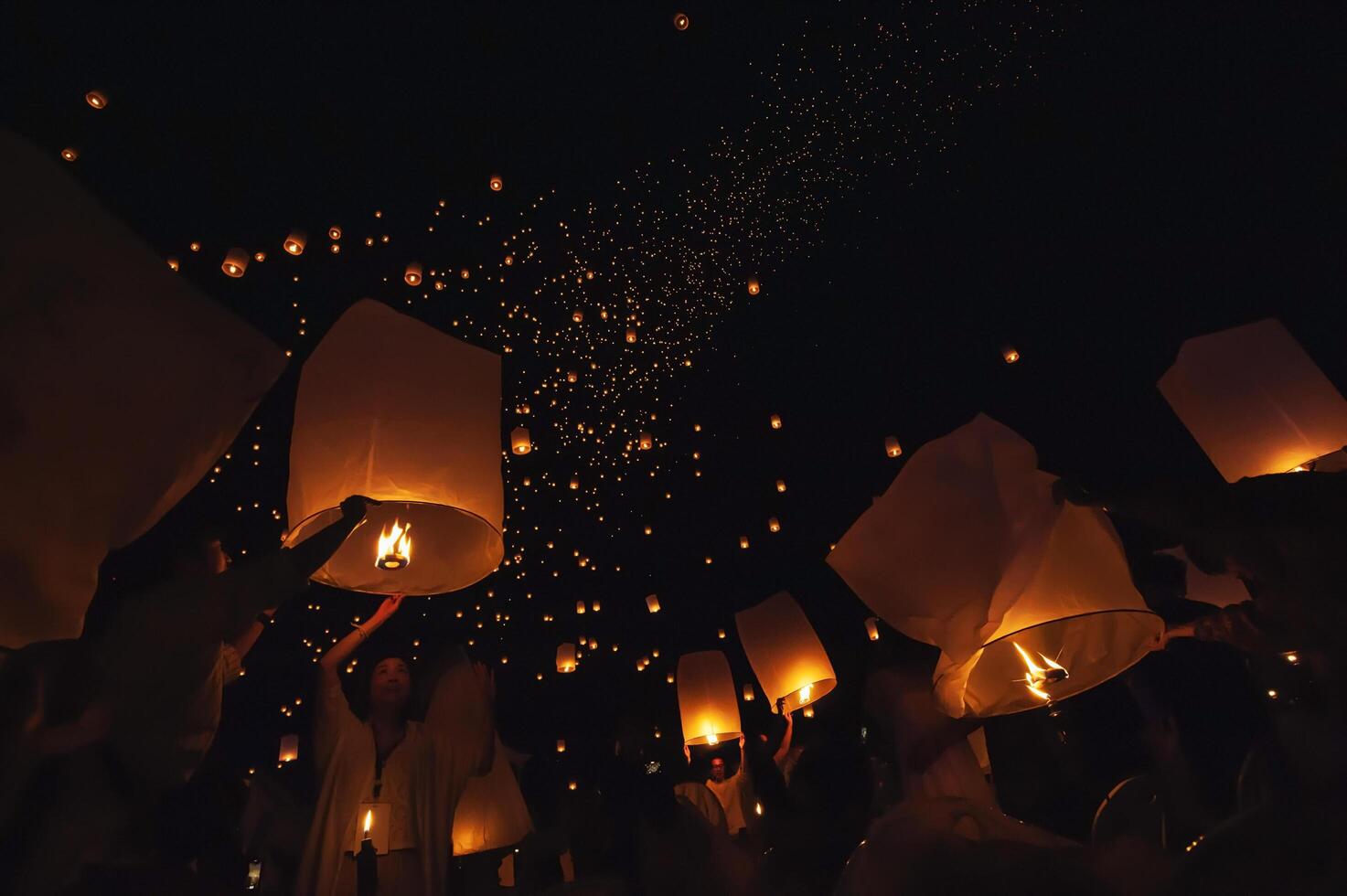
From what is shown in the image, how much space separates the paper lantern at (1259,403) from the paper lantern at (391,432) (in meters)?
3.04

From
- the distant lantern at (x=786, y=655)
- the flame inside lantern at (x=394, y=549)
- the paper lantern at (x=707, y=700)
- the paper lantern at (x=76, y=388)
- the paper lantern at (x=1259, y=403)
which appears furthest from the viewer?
the paper lantern at (x=707, y=700)

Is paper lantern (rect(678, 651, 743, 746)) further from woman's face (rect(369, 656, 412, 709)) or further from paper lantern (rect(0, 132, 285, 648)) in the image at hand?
paper lantern (rect(0, 132, 285, 648))

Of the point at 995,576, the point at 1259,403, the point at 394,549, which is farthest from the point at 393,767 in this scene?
the point at 1259,403

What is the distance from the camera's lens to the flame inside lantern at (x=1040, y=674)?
2.31 meters

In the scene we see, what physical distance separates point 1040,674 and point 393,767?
249 cm

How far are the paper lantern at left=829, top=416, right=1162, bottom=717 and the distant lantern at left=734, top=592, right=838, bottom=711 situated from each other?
232 cm

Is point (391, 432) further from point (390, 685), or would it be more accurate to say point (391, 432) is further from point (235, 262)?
point (235, 262)

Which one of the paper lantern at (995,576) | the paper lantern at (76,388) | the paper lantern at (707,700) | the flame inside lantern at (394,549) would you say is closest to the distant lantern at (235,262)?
the flame inside lantern at (394,549)

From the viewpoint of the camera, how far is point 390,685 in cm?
327

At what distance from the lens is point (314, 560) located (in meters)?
1.69

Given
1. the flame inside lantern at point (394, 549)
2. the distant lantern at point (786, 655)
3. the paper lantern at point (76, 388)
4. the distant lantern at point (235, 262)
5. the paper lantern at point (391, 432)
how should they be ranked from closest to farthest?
1. the paper lantern at point (76, 388)
2. the paper lantern at point (391, 432)
3. the flame inside lantern at point (394, 549)
4. the distant lantern at point (235, 262)
5. the distant lantern at point (786, 655)

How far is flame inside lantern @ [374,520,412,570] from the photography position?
226 centimetres

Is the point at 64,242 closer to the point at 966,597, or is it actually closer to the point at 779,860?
the point at 966,597

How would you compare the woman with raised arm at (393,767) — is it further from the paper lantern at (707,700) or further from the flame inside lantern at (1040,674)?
the paper lantern at (707,700)
